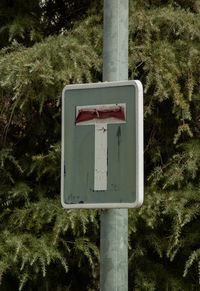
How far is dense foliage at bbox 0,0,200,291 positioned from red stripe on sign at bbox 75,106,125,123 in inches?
98.6

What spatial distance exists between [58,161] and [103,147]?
10.4 feet

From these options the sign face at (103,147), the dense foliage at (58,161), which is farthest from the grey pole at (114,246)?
the dense foliage at (58,161)

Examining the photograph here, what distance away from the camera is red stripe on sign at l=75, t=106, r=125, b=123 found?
274cm

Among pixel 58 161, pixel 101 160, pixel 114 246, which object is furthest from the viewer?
pixel 58 161

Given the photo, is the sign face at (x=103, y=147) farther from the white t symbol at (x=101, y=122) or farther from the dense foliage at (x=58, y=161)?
the dense foliage at (x=58, y=161)

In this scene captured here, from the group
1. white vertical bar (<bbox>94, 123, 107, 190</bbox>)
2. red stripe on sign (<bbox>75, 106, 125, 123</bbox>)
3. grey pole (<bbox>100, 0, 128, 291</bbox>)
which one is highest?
red stripe on sign (<bbox>75, 106, 125, 123</bbox>)

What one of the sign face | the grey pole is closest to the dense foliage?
the grey pole

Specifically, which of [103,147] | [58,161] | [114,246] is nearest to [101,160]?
[103,147]

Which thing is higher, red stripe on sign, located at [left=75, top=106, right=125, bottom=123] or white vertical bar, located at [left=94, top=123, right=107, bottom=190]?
red stripe on sign, located at [left=75, top=106, right=125, bottom=123]

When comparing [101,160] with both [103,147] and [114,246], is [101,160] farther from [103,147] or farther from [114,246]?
[114,246]

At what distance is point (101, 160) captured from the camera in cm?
271

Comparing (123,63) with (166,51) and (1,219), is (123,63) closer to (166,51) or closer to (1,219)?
(166,51)

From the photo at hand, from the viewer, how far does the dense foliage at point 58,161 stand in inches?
215

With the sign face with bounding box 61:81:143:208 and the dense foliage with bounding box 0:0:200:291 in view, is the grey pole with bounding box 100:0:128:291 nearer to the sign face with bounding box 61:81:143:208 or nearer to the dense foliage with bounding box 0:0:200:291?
the sign face with bounding box 61:81:143:208
